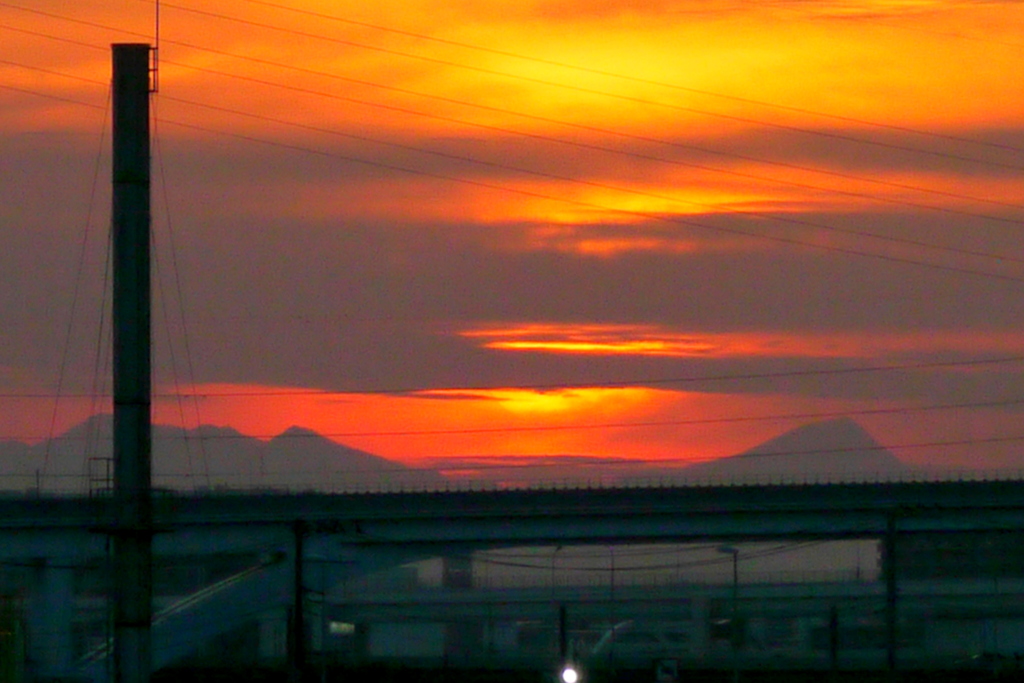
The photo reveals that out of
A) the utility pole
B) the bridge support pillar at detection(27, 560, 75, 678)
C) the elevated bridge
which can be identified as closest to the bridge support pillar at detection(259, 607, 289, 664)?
the elevated bridge

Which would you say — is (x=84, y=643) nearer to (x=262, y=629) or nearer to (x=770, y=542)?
(x=262, y=629)

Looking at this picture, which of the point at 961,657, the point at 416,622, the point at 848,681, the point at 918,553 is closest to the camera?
the point at 848,681

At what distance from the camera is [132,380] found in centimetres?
5544

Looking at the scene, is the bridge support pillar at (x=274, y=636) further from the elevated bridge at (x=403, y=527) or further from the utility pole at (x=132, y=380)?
the utility pole at (x=132, y=380)

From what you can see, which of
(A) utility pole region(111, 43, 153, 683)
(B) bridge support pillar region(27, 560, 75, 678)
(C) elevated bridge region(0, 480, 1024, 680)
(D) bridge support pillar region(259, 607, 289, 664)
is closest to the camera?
(A) utility pole region(111, 43, 153, 683)

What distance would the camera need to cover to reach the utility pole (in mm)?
54344

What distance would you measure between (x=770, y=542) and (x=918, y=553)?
6835 centimetres

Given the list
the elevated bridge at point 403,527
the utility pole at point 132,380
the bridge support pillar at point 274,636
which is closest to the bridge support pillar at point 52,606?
the elevated bridge at point 403,527

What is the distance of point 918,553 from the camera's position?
169 m

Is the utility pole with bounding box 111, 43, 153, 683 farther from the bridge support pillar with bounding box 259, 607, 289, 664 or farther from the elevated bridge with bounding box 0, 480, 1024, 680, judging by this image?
the elevated bridge with bounding box 0, 480, 1024, 680

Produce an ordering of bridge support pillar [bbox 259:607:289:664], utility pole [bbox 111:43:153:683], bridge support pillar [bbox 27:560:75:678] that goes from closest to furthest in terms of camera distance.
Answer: utility pole [bbox 111:43:153:683] < bridge support pillar [bbox 27:560:75:678] < bridge support pillar [bbox 259:607:289:664]

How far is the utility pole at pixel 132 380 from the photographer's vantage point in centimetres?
5434

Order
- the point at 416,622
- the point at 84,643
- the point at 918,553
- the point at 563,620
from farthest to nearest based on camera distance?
the point at 918,553
the point at 416,622
the point at 84,643
the point at 563,620

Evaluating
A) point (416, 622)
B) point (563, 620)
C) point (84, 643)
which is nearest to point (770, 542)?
point (416, 622)
